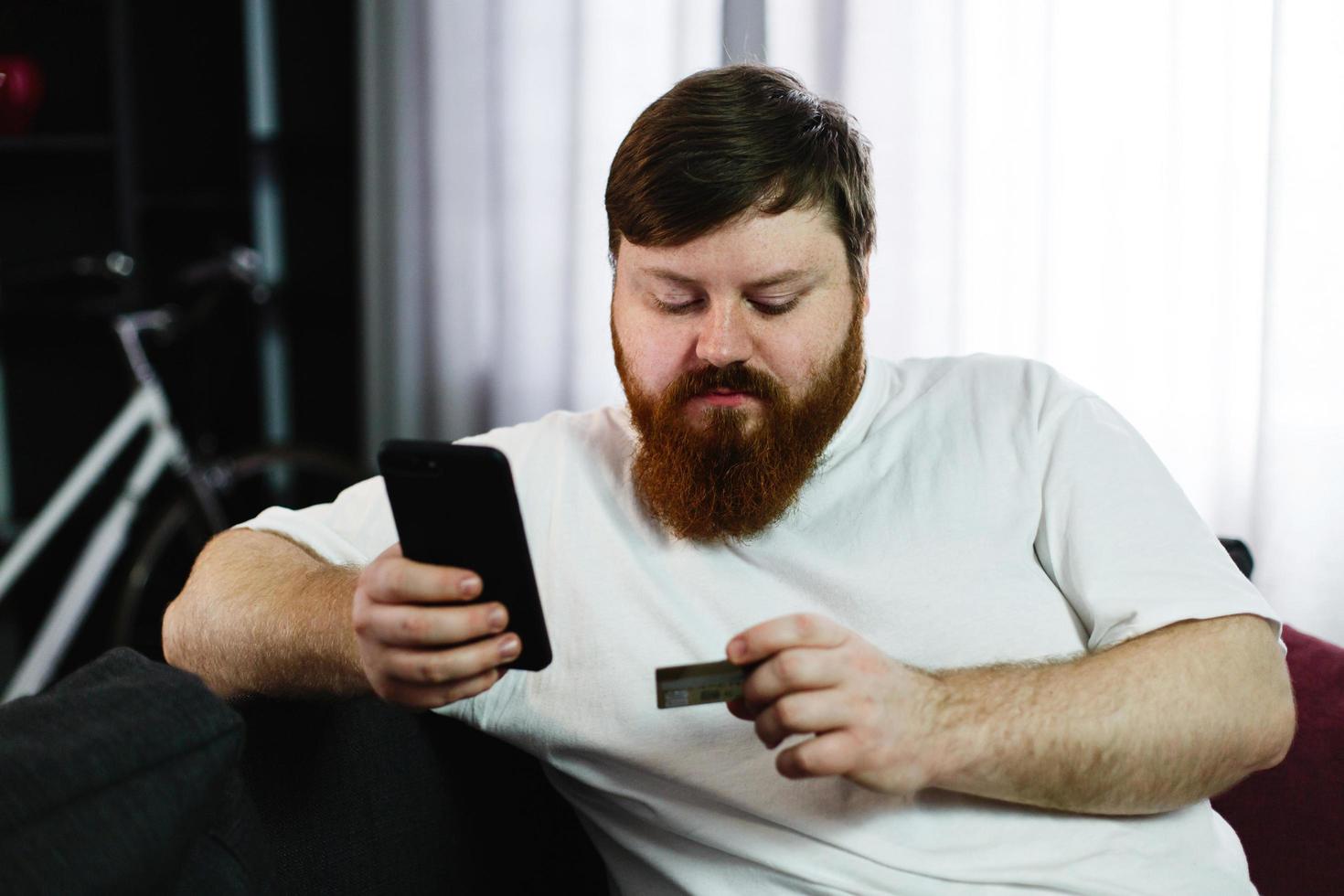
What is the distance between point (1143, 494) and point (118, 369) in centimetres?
288

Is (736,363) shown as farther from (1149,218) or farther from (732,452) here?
(1149,218)

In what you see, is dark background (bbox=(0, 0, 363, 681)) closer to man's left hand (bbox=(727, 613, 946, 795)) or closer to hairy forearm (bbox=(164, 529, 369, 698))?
hairy forearm (bbox=(164, 529, 369, 698))

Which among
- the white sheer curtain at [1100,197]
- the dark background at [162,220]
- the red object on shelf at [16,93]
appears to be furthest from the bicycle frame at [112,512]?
the white sheer curtain at [1100,197]

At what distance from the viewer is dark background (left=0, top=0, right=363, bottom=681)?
308cm

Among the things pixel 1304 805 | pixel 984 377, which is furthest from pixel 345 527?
pixel 1304 805

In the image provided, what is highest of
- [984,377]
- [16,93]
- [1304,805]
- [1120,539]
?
[16,93]

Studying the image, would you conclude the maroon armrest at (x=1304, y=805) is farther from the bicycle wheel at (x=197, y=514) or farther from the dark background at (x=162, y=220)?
the dark background at (x=162, y=220)

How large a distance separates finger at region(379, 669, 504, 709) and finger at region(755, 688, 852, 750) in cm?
21

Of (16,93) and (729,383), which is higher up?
(16,93)

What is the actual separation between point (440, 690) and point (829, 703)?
0.28m

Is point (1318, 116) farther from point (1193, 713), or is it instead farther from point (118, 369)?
point (118, 369)

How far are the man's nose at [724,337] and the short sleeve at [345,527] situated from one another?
1.08ft

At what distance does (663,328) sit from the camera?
3.68 feet

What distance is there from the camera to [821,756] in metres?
0.84
